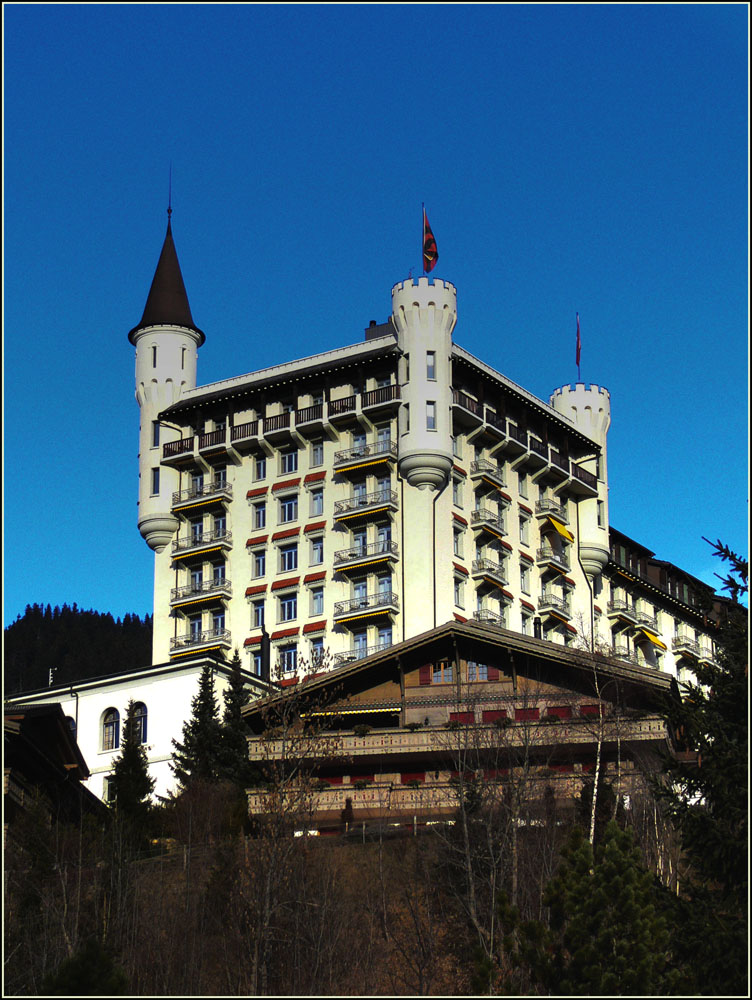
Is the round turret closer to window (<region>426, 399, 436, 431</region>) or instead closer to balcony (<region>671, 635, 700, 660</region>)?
window (<region>426, 399, 436, 431</region>)

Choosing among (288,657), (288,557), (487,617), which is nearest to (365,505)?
(288,557)

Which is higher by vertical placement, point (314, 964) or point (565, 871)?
point (565, 871)

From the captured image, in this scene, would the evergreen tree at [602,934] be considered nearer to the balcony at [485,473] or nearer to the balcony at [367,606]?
the balcony at [367,606]

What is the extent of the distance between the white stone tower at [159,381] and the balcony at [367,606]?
12.4 meters

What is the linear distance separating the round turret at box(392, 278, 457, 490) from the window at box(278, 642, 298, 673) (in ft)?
33.9

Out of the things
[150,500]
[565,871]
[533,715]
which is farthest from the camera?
[150,500]

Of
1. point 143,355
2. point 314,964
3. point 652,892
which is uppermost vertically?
point 143,355

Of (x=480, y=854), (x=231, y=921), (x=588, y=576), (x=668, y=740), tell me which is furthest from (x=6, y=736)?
(x=588, y=576)

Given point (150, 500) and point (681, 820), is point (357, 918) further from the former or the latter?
point (150, 500)

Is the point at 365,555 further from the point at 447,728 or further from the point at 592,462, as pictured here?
the point at 447,728

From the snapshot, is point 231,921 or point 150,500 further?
point 150,500

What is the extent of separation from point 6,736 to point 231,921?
24.9 feet

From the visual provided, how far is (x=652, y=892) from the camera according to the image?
31688 millimetres

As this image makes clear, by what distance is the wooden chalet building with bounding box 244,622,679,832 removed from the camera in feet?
164
